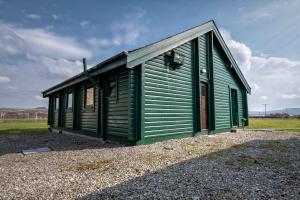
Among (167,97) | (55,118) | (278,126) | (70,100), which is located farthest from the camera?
(278,126)

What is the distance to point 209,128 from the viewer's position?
34.7 ft

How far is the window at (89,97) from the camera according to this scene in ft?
32.5

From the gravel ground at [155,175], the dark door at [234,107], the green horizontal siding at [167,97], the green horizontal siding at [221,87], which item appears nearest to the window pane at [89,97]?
the green horizontal siding at [167,97]

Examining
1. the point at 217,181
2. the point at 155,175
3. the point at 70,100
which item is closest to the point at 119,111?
the point at 155,175

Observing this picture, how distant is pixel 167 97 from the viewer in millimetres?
8312

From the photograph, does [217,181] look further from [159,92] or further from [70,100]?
[70,100]

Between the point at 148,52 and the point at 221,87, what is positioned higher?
the point at 148,52

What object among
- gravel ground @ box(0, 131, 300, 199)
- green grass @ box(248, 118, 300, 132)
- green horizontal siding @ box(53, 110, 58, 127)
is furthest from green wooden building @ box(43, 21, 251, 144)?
green grass @ box(248, 118, 300, 132)

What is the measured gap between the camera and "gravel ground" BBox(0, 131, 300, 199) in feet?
10.2

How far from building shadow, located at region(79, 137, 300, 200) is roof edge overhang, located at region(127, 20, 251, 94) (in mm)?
3632

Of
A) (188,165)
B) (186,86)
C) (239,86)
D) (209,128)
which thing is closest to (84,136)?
(186,86)

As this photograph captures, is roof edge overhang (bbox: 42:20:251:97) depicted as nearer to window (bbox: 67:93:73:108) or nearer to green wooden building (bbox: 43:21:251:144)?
green wooden building (bbox: 43:21:251:144)

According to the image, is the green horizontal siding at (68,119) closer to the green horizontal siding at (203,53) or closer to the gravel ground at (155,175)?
the gravel ground at (155,175)

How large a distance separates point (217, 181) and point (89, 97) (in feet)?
25.9
